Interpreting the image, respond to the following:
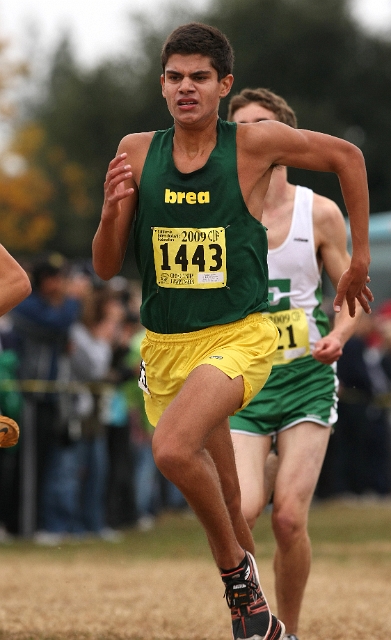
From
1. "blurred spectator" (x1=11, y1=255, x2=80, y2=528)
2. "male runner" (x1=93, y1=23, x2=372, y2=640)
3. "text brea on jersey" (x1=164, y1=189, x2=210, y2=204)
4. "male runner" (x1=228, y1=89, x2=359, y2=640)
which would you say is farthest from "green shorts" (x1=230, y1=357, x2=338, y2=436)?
"blurred spectator" (x1=11, y1=255, x2=80, y2=528)

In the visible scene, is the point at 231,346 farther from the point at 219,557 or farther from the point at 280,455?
the point at 280,455

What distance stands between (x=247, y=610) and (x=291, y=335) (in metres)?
1.88

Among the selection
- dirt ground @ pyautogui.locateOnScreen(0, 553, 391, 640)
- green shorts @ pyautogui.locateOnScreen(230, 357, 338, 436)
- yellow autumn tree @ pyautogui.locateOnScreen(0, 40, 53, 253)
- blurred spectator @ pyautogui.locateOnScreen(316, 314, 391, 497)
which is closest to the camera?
green shorts @ pyautogui.locateOnScreen(230, 357, 338, 436)

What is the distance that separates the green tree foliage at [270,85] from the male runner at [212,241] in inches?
1408

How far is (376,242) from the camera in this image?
2381 cm

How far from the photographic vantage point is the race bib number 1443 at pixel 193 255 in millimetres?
5281

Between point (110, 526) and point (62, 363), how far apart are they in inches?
75.0

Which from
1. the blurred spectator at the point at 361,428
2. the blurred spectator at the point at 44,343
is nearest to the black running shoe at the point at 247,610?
the blurred spectator at the point at 44,343

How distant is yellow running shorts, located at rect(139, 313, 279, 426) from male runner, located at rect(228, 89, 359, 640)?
3.03 feet

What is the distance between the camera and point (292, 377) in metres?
6.59

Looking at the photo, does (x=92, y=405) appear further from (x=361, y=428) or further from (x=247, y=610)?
(x=247, y=610)

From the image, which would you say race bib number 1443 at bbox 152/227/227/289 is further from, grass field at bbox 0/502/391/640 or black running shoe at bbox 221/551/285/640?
grass field at bbox 0/502/391/640

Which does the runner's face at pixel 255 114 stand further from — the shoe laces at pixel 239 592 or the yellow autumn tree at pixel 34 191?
the yellow autumn tree at pixel 34 191

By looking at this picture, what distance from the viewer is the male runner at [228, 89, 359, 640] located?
6.25 metres
